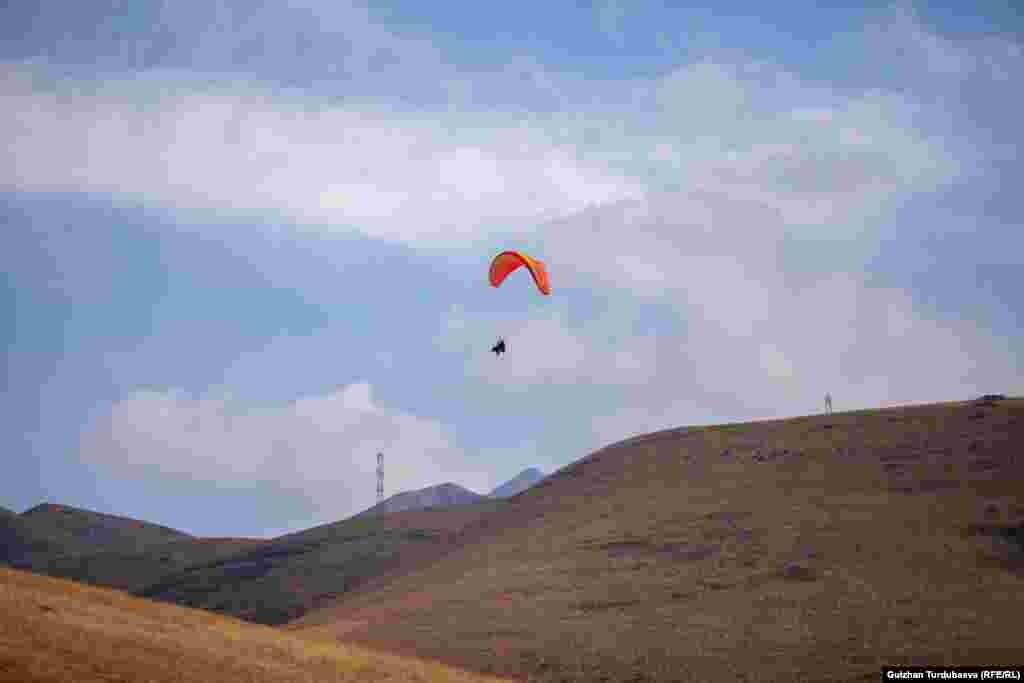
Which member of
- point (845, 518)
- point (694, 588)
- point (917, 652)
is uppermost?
point (845, 518)

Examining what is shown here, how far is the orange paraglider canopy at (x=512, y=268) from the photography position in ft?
145

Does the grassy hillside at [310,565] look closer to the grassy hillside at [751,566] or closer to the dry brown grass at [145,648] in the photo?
the grassy hillside at [751,566]

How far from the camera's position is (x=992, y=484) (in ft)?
234

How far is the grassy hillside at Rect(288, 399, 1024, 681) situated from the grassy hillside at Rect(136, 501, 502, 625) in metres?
6.87

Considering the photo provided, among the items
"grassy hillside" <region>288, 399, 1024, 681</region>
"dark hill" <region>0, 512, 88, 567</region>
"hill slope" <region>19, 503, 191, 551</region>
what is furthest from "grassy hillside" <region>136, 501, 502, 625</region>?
"hill slope" <region>19, 503, 191, 551</region>

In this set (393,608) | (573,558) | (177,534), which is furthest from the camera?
(177,534)

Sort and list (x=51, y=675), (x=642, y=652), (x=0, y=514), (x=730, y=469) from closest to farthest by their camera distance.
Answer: (x=51, y=675)
(x=642, y=652)
(x=730, y=469)
(x=0, y=514)

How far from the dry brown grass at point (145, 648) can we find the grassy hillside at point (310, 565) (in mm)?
55930

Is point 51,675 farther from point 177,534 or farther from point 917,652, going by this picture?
point 177,534

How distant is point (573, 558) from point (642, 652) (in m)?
23.2

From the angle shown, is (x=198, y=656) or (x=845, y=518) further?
(x=845, y=518)

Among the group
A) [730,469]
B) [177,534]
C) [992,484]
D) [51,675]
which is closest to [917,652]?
[992,484]

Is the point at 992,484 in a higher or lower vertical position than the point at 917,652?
higher

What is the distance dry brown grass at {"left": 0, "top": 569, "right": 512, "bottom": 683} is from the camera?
82.2 feet
